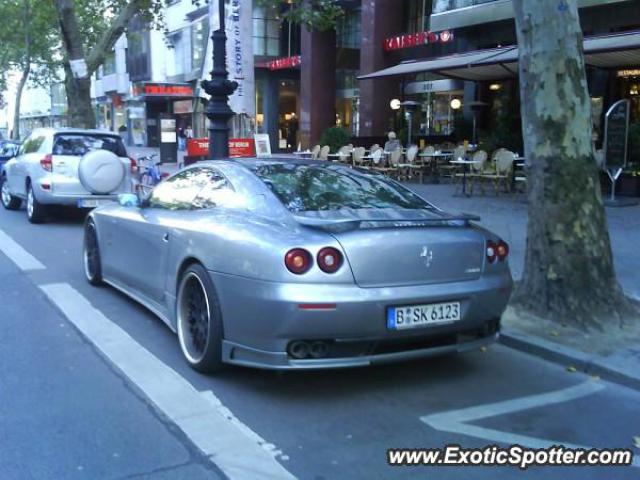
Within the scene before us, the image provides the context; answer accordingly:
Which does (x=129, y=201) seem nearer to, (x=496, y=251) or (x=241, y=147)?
(x=496, y=251)

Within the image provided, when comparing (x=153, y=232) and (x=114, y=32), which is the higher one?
(x=114, y=32)

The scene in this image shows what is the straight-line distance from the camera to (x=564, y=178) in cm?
579

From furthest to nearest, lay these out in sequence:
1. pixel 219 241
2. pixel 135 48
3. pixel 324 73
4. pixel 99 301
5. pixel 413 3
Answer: pixel 135 48 < pixel 324 73 < pixel 413 3 < pixel 99 301 < pixel 219 241

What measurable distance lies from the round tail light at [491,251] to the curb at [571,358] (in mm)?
1080

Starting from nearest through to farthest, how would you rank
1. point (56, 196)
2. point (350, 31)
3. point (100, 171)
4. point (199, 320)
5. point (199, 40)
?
point (199, 320)
point (100, 171)
point (56, 196)
point (350, 31)
point (199, 40)

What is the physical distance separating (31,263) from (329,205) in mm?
5436

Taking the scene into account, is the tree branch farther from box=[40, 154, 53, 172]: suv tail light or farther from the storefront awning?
box=[40, 154, 53, 172]: suv tail light

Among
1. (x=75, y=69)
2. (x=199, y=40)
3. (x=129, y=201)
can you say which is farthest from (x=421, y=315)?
(x=199, y=40)

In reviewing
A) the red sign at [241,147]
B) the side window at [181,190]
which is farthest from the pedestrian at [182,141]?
the side window at [181,190]

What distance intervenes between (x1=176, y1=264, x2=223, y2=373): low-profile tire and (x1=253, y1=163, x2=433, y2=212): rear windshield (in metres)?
0.80

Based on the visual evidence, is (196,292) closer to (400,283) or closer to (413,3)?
(400,283)

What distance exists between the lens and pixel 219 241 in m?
4.60

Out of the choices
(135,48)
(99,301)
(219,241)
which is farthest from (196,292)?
(135,48)

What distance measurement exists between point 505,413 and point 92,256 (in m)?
4.96
